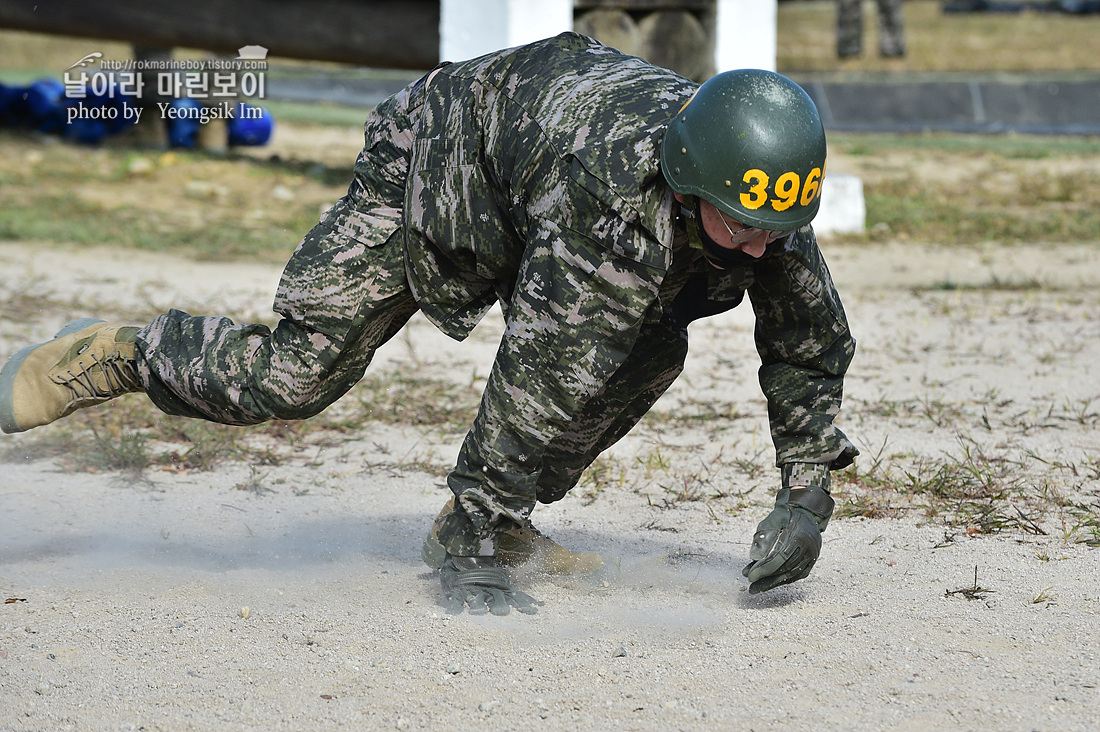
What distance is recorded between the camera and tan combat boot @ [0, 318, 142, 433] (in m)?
2.95

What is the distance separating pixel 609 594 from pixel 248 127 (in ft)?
28.7

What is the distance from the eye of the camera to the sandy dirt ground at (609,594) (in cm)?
228

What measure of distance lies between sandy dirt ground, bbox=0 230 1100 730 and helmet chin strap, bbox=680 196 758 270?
2.71ft

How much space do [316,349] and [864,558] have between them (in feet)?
4.92

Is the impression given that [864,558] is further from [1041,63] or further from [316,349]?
[1041,63]

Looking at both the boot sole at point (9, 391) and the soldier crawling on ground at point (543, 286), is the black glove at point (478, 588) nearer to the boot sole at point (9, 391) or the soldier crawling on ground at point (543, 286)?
the soldier crawling on ground at point (543, 286)

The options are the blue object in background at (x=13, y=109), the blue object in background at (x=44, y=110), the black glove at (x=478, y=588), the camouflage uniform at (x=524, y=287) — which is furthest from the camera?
the blue object in background at (x=13, y=109)

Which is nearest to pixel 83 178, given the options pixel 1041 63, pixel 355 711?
pixel 355 711

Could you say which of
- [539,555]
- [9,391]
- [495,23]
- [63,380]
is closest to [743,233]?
[539,555]

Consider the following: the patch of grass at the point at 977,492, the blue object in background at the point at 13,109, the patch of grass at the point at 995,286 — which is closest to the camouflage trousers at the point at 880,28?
the blue object in background at the point at 13,109

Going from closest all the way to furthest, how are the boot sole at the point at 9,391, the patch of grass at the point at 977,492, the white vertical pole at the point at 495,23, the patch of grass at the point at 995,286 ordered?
the boot sole at the point at 9,391, the patch of grass at the point at 977,492, the patch of grass at the point at 995,286, the white vertical pole at the point at 495,23

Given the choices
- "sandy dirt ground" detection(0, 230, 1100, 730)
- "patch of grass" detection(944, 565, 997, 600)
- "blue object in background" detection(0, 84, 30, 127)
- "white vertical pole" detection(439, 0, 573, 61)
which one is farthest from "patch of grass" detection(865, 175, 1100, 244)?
"blue object in background" detection(0, 84, 30, 127)

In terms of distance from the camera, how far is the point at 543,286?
7.70 ft

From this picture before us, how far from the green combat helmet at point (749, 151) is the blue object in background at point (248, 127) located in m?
8.99
